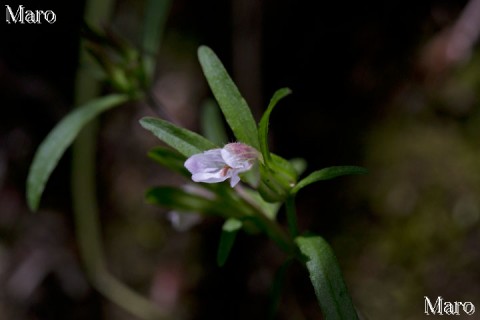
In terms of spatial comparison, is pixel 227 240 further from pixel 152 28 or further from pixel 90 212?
pixel 90 212

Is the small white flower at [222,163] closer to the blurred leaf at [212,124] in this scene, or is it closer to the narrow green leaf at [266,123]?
the narrow green leaf at [266,123]

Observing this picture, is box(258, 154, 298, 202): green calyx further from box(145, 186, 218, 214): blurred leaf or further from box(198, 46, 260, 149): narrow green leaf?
box(145, 186, 218, 214): blurred leaf

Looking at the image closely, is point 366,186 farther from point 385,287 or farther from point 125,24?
point 125,24

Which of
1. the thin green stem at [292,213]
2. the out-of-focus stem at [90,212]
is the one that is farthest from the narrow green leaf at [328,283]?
the out-of-focus stem at [90,212]

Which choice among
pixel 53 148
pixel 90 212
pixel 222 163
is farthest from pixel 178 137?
pixel 90 212

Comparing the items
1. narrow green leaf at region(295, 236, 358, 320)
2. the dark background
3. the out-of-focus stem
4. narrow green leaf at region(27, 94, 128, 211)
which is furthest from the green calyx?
the out-of-focus stem
